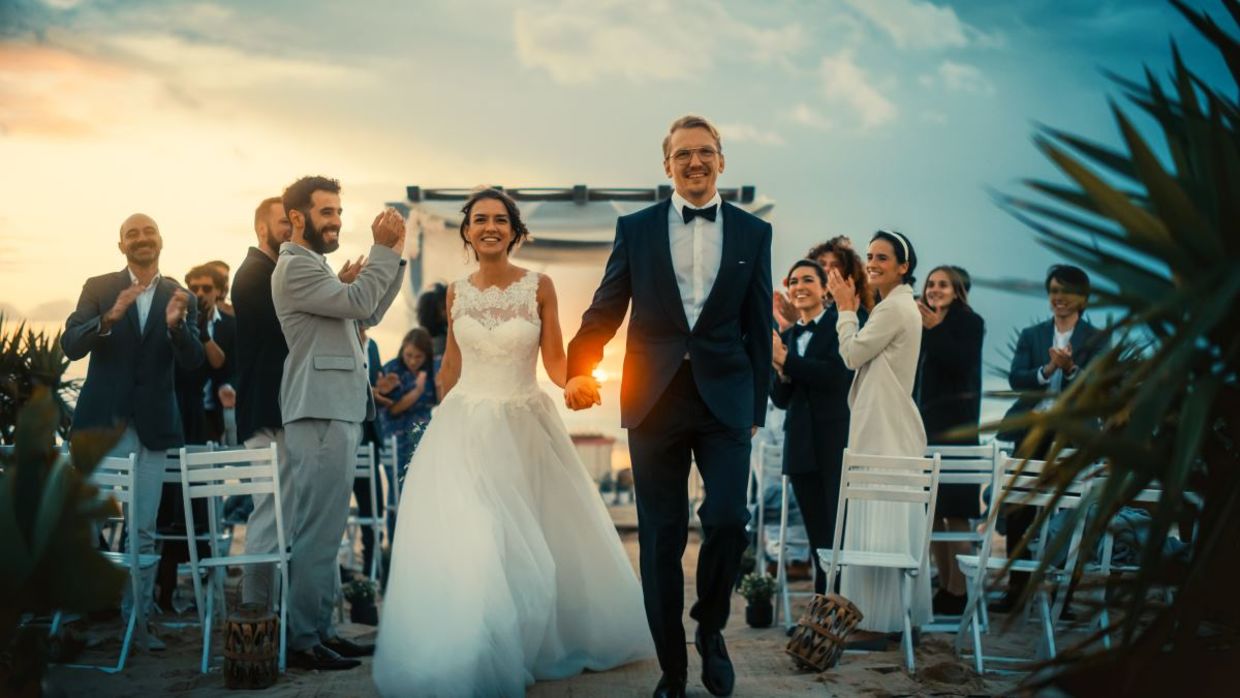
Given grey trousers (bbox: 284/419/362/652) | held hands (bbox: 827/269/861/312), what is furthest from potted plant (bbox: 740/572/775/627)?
grey trousers (bbox: 284/419/362/652)

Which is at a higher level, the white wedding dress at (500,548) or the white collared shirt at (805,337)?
the white collared shirt at (805,337)

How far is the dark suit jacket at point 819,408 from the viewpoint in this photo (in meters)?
6.33

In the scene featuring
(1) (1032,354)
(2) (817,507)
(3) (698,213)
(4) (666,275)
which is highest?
(3) (698,213)

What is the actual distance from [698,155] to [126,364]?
336 cm

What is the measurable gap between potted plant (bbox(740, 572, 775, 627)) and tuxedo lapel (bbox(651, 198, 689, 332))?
2.76m

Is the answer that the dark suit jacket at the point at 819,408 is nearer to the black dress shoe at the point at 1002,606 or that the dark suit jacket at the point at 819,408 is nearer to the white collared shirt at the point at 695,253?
the black dress shoe at the point at 1002,606

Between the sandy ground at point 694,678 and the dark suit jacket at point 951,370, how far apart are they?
132 cm

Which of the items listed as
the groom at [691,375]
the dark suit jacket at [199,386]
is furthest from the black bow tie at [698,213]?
the dark suit jacket at [199,386]

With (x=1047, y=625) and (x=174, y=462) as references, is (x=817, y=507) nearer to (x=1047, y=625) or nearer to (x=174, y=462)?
(x=1047, y=625)

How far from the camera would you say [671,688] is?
4.44 metres

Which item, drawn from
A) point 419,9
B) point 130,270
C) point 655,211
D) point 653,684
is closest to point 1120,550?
point 653,684

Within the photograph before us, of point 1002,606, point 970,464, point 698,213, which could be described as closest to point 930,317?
point 970,464

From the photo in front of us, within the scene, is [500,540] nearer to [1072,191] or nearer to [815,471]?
[815,471]

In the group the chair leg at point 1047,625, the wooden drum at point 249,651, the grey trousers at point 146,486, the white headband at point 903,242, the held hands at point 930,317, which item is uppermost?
the white headband at point 903,242
